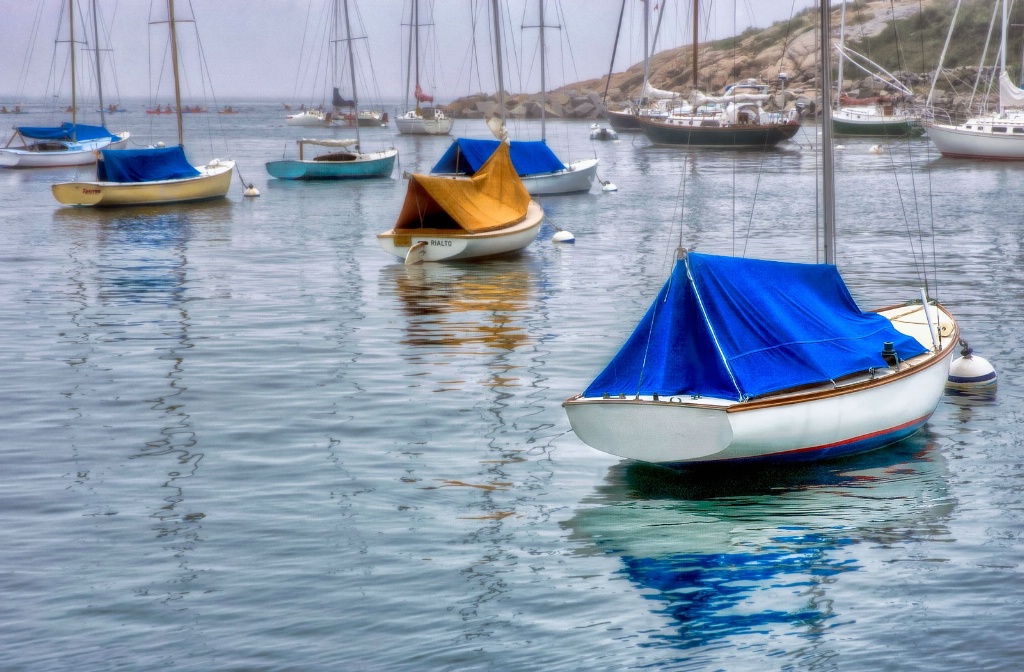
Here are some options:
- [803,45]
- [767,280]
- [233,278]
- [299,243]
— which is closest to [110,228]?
[299,243]

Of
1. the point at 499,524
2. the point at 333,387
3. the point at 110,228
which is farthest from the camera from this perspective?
the point at 110,228

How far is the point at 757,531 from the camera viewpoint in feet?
44.9

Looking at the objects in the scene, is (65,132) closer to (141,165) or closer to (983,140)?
(141,165)

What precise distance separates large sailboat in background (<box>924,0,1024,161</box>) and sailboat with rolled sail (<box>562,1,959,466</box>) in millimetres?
62149

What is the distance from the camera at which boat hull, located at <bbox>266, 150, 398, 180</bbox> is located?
2672 inches

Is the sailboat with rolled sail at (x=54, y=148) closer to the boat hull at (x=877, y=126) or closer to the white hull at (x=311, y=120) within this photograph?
the boat hull at (x=877, y=126)

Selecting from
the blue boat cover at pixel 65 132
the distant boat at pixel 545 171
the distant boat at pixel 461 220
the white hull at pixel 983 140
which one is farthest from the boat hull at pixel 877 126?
the distant boat at pixel 461 220

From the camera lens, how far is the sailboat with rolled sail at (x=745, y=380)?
47.5ft

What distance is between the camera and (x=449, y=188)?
35312 mm

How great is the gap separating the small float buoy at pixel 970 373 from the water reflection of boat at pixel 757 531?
3.73m

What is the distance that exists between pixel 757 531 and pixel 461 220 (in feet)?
74.3

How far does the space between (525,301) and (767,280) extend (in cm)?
1381

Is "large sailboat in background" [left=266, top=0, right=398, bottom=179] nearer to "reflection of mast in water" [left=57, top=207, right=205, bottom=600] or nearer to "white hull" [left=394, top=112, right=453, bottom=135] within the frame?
"reflection of mast in water" [left=57, top=207, right=205, bottom=600]

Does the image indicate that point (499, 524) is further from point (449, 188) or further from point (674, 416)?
point (449, 188)
